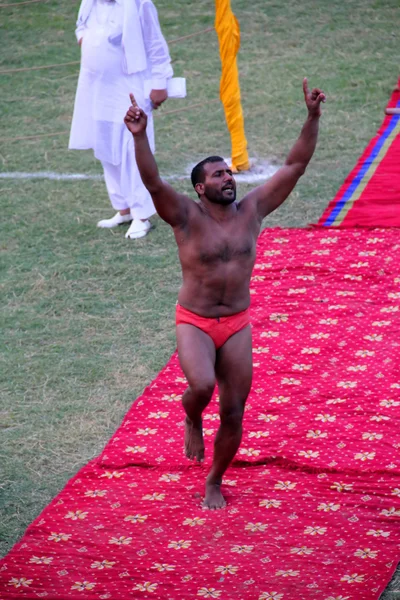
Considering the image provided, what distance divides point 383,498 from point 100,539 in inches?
49.2

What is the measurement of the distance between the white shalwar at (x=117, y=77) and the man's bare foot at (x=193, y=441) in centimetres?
323

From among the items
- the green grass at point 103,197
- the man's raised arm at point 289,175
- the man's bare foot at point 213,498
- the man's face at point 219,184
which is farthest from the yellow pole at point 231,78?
the man's bare foot at point 213,498

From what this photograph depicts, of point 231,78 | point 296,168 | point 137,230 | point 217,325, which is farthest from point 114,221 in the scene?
point 217,325

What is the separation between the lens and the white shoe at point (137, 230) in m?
7.49

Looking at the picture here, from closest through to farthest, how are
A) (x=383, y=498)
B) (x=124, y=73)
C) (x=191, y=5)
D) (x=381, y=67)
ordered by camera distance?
(x=383, y=498) < (x=124, y=73) < (x=381, y=67) < (x=191, y=5)

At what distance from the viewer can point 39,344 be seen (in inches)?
236

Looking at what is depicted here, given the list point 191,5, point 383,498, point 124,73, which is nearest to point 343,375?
point 383,498

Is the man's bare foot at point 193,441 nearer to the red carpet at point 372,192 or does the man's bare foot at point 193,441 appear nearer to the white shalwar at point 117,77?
the white shalwar at point 117,77

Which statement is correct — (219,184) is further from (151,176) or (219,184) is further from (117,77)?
(117,77)

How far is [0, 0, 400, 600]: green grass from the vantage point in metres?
5.17

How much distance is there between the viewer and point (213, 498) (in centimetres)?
430

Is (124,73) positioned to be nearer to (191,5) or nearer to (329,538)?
(329,538)

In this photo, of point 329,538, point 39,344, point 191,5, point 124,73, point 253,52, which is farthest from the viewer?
point 191,5

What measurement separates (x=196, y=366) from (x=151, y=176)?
0.82 metres
